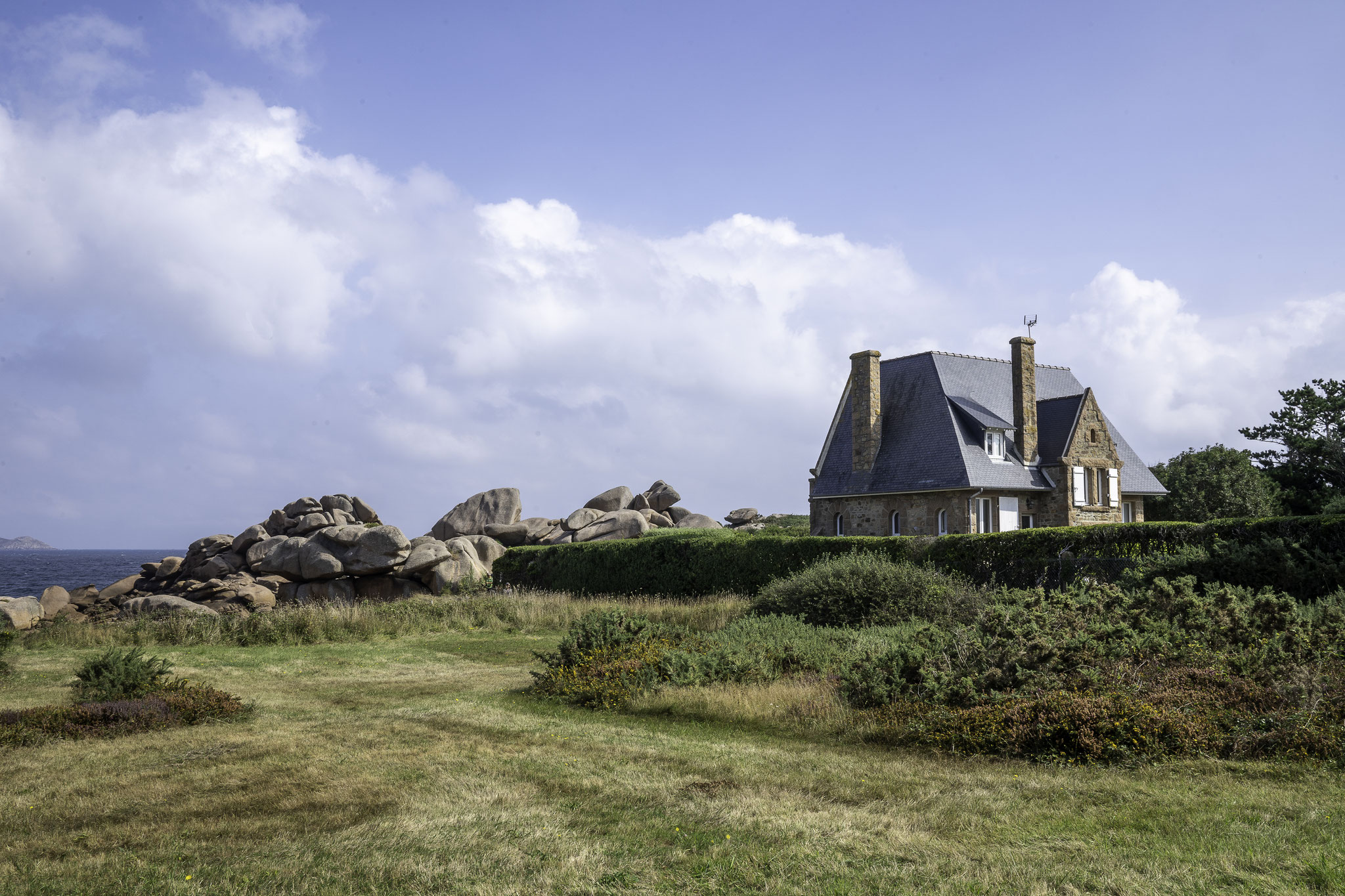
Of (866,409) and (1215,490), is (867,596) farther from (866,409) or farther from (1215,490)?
(1215,490)

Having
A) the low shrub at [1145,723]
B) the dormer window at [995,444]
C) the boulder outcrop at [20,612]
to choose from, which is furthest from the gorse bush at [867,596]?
the boulder outcrop at [20,612]

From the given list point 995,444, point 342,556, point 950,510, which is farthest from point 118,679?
point 995,444

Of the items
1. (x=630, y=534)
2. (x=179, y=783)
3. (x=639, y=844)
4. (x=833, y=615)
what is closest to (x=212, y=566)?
(x=630, y=534)

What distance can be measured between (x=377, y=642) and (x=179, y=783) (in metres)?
12.5

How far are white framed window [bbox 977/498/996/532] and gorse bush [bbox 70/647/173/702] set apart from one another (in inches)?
1112

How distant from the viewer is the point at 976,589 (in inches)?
771

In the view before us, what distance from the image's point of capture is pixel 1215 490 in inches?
1650

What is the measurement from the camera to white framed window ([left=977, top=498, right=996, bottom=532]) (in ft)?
112

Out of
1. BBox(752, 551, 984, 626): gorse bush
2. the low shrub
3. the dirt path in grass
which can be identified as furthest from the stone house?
the dirt path in grass

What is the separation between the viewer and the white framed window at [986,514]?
112 ft

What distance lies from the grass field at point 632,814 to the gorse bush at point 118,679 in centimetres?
221

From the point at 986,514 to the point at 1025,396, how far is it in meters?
5.38

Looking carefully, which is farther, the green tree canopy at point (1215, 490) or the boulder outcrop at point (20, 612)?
the green tree canopy at point (1215, 490)

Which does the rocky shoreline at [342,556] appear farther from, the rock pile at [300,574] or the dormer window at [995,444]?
the dormer window at [995,444]
